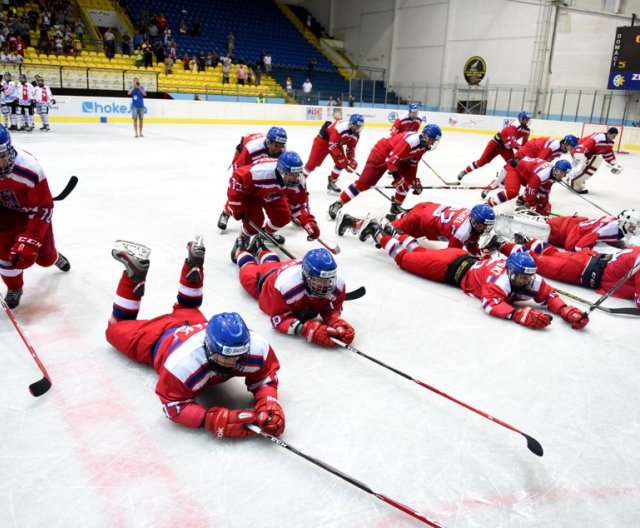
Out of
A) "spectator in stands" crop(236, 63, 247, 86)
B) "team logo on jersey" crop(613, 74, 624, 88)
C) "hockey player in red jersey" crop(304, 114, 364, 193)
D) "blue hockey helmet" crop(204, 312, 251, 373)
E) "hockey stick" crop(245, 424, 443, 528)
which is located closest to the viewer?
"hockey stick" crop(245, 424, 443, 528)

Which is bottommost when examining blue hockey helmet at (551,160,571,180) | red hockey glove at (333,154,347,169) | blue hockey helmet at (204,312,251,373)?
blue hockey helmet at (204,312,251,373)

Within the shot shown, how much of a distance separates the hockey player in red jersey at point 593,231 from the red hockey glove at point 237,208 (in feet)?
10.7

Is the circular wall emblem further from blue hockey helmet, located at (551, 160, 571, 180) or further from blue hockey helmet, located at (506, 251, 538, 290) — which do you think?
blue hockey helmet, located at (506, 251, 538, 290)

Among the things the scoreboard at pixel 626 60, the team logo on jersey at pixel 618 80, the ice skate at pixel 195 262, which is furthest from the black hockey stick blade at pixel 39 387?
the team logo on jersey at pixel 618 80

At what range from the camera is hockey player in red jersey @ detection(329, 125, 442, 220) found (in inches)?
262

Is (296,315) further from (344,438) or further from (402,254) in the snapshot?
(402,254)

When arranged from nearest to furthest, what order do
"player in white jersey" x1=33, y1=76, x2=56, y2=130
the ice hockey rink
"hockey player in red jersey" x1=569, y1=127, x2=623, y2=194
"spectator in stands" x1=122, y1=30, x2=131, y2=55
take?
the ice hockey rink, "hockey player in red jersey" x1=569, y1=127, x2=623, y2=194, "player in white jersey" x1=33, y1=76, x2=56, y2=130, "spectator in stands" x1=122, y1=30, x2=131, y2=55

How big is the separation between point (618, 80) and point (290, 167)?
19.1 meters

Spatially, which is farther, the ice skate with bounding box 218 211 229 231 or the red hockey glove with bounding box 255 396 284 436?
the ice skate with bounding box 218 211 229 231

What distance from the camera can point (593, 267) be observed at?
4.79 m

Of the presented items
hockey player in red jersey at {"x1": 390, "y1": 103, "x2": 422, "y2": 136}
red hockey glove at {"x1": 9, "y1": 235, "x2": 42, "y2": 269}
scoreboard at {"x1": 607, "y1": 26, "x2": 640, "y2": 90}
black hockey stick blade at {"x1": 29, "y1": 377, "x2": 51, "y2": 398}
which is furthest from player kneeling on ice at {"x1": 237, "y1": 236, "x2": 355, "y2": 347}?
scoreboard at {"x1": 607, "y1": 26, "x2": 640, "y2": 90}

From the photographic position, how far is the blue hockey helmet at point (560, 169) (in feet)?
21.0

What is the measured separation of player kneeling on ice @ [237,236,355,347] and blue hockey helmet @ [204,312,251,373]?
89 cm

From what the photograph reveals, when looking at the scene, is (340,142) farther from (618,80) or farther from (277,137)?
(618,80)
